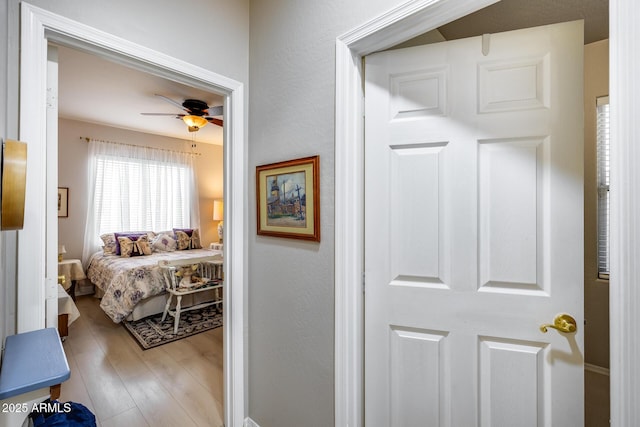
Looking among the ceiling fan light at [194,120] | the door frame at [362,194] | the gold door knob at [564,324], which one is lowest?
the gold door knob at [564,324]

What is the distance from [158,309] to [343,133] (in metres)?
3.61

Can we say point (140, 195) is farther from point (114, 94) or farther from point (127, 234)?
point (114, 94)

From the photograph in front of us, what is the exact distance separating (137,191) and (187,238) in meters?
1.21

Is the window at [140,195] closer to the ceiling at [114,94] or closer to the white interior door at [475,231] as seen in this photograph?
the ceiling at [114,94]

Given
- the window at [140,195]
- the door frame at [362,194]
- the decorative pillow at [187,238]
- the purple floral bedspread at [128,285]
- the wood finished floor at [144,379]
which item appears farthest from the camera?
the decorative pillow at [187,238]

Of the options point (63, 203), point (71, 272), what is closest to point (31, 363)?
point (71, 272)

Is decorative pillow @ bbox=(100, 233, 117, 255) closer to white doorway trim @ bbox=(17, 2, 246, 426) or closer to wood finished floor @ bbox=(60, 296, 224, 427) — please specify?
wood finished floor @ bbox=(60, 296, 224, 427)

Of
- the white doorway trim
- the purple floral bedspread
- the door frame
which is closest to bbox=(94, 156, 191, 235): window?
the purple floral bedspread

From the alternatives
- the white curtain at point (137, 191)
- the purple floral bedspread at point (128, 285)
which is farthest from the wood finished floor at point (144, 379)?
the white curtain at point (137, 191)

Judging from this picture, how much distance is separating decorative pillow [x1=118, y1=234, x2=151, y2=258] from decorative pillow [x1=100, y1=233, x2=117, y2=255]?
0.18m

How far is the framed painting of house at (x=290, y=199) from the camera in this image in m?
1.38

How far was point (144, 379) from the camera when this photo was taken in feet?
7.73

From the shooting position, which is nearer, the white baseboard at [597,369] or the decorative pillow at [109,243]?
the white baseboard at [597,369]

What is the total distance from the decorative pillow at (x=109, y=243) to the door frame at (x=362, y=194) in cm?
473
